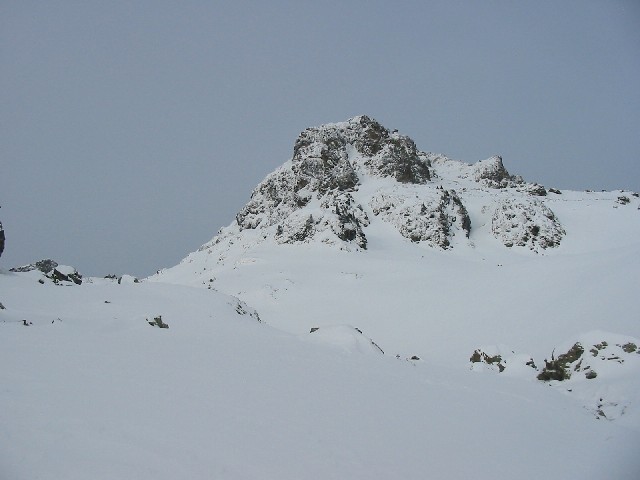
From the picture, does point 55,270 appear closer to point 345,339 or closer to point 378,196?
point 345,339

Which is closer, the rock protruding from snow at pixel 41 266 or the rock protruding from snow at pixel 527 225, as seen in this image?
the rock protruding from snow at pixel 41 266

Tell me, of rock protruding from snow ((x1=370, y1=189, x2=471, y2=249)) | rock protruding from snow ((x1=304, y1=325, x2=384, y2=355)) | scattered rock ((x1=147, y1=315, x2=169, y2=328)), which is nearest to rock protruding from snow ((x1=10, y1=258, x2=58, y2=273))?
scattered rock ((x1=147, y1=315, x2=169, y2=328))

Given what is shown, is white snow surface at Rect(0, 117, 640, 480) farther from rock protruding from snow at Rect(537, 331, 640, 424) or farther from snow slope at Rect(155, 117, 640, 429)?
snow slope at Rect(155, 117, 640, 429)

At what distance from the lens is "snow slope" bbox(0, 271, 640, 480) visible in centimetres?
448

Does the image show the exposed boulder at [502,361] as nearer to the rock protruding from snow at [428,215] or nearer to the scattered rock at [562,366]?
the scattered rock at [562,366]

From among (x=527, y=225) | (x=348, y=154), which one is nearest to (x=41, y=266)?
(x=527, y=225)

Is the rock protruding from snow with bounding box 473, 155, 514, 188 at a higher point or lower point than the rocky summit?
higher

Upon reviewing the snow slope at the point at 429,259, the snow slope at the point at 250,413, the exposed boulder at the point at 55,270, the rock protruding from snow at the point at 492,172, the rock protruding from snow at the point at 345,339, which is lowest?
the snow slope at the point at 250,413

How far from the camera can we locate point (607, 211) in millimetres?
37438

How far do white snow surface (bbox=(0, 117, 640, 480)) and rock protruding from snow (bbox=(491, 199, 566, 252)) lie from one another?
12.0 metres

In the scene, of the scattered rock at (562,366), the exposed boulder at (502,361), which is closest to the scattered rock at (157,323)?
the exposed boulder at (502,361)

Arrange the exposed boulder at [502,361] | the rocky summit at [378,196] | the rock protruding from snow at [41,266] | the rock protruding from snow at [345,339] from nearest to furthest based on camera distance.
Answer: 1. the rock protruding from snow at [345,339]
2. the exposed boulder at [502,361]
3. the rock protruding from snow at [41,266]
4. the rocky summit at [378,196]

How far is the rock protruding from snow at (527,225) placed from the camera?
1375 inches

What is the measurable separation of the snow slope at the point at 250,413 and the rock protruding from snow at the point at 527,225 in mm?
27632
